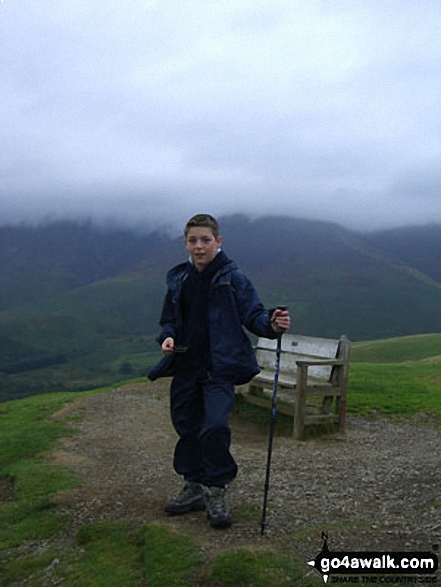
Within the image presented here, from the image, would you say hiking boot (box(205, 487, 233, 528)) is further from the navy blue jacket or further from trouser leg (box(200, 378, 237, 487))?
the navy blue jacket

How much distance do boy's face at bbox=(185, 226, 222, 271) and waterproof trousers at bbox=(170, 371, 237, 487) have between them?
4.96ft

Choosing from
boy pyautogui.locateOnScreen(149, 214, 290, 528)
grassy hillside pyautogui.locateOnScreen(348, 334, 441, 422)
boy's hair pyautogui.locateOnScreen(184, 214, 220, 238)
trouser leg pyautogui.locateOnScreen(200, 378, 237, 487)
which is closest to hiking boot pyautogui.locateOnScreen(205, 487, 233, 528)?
boy pyautogui.locateOnScreen(149, 214, 290, 528)

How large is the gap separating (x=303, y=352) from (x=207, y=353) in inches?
257

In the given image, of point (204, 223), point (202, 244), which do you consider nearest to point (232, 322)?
point (202, 244)

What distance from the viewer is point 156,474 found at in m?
9.43

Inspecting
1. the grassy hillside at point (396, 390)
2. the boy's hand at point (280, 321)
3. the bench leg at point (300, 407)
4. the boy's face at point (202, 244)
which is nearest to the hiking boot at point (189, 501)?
the boy's hand at point (280, 321)

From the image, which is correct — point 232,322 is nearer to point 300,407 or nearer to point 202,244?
point 202,244

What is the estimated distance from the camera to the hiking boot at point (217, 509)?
6.79 m

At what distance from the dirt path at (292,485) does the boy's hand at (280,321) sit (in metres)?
2.31

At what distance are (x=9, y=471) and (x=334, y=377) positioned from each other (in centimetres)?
704

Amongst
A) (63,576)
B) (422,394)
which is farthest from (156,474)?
(422,394)

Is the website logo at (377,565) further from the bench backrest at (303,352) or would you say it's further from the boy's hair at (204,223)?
the bench backrest at (303,352)

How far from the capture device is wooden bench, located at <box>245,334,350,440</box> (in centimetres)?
1246

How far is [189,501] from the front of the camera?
7.47 metres
